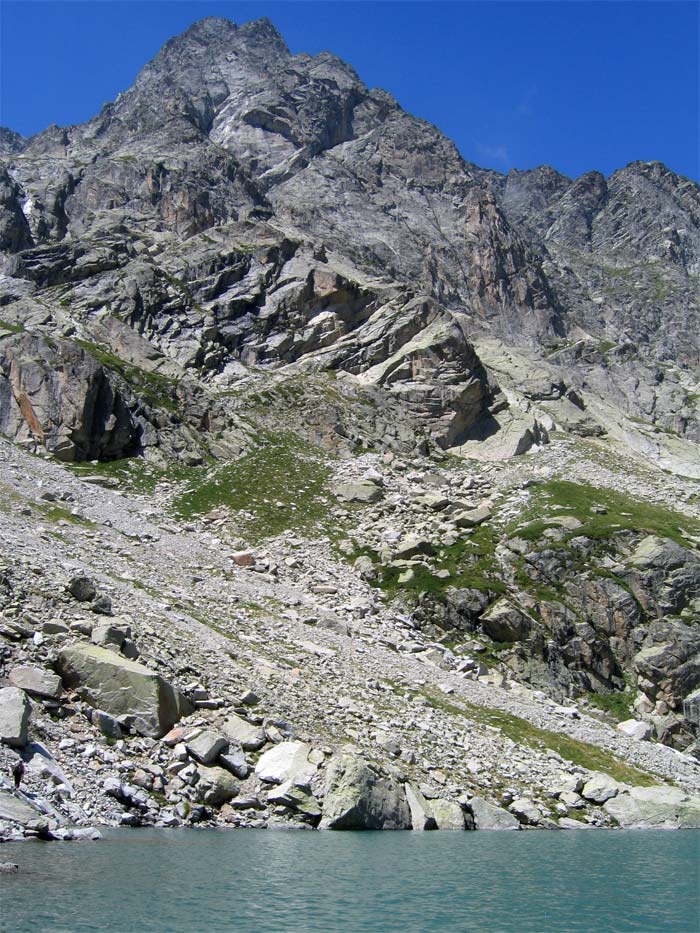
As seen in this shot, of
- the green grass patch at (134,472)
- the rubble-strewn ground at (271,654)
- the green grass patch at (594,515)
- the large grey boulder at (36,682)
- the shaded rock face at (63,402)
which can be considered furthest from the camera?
the shaded rock face at (63,402)

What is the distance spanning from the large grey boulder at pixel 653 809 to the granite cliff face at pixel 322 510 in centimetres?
45

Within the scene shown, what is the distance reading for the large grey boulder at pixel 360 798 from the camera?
2223 cm

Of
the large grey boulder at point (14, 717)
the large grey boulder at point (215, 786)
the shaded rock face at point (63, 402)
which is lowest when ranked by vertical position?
the large grey boulder at point (215, 786)

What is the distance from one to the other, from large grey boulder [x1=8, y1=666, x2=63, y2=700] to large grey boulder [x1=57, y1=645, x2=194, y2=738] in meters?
0.77

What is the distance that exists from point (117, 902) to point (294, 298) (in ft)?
291

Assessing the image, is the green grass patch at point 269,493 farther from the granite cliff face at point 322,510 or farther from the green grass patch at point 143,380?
the green grass patch at point 143,380

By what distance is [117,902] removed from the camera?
541 inches

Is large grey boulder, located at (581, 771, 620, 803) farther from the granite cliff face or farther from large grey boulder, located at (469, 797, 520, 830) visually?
large grey boulder, located at (469, 797, 520, 830)

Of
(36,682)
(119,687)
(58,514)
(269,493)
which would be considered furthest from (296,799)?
(269,493)

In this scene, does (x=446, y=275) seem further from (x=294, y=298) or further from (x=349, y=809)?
(x=349, y=809)

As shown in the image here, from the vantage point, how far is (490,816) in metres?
25.3

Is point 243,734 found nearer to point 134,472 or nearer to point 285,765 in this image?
point 285,765

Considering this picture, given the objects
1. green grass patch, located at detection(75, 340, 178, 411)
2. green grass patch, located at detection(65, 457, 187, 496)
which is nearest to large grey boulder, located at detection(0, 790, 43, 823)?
green grass patch, located at detection(65, 457, 187, 496)

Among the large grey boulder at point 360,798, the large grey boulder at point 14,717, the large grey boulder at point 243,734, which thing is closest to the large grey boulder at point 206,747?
the large grey boulder at point 243,734
